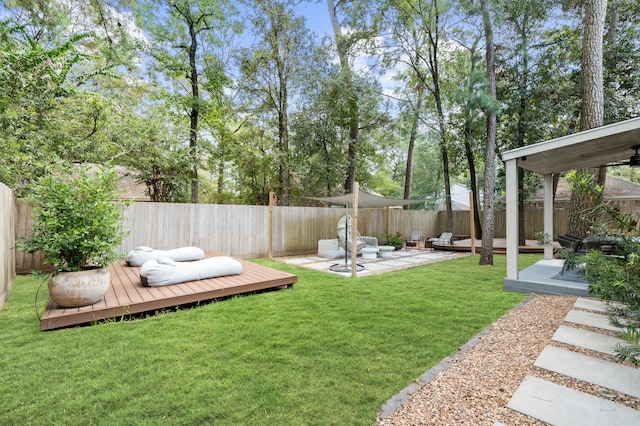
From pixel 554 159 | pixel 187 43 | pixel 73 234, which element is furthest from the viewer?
pixel 187 43

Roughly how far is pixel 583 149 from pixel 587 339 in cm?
332

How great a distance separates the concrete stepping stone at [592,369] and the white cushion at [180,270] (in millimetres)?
3964

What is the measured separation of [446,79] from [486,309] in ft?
36.6

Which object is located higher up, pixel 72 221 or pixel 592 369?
pixel 72 221

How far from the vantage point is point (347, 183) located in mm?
11930

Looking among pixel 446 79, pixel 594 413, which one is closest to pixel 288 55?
pixel 446 79

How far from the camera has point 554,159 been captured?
5.12 metres

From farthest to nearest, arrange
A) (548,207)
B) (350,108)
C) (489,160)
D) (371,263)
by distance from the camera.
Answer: (350,108)
(371,263)
(548,207)
(489,160)

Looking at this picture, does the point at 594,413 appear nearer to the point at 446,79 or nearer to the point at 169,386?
the point at 169,386

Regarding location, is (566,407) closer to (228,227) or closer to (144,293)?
(144,293)

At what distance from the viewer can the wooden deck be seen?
2.92 m

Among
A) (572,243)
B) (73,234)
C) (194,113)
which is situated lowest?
(572,243)

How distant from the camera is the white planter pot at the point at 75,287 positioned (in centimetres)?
294

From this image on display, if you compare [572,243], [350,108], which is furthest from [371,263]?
[350,108]
